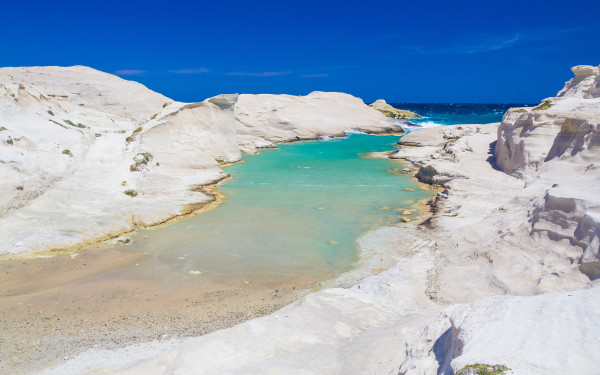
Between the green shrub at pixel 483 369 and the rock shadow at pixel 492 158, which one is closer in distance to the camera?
the green shrub at pixel 483 369

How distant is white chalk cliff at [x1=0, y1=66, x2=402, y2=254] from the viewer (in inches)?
429

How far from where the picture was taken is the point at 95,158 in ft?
54.3

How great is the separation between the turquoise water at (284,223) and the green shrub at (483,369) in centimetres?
635

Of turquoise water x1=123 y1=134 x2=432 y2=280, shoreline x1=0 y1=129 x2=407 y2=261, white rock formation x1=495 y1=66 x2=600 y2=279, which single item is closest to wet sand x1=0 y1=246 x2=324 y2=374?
shoreline x1=0 y1=129 x2=407 y2=261

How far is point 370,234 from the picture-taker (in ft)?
38.8

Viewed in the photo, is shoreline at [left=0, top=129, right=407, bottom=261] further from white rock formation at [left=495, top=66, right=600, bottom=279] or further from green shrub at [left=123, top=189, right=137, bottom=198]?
white rock formation at [left=495, top=66, right=600, bottom=279]

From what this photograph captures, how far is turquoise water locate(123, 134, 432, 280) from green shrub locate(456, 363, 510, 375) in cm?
635

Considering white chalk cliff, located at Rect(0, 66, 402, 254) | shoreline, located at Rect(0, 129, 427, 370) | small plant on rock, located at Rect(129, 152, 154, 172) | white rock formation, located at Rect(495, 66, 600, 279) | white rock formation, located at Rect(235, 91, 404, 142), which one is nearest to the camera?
shoreline, located at Rect(0, 129, 427, 370)

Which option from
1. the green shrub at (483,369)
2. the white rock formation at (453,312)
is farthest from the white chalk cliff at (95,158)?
the green shrub at (483,369)

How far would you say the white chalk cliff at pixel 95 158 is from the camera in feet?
35.8

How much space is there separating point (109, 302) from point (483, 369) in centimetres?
668

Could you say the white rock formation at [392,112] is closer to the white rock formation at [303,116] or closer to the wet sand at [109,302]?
the white rock formation at [303,116]

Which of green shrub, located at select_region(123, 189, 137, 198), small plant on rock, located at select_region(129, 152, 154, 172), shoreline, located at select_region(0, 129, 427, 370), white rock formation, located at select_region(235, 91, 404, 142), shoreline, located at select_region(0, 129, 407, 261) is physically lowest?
shoreline, located at select_region(0, 129, 427, 370)

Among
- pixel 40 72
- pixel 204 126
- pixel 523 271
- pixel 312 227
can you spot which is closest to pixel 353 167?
pixel 204 126
